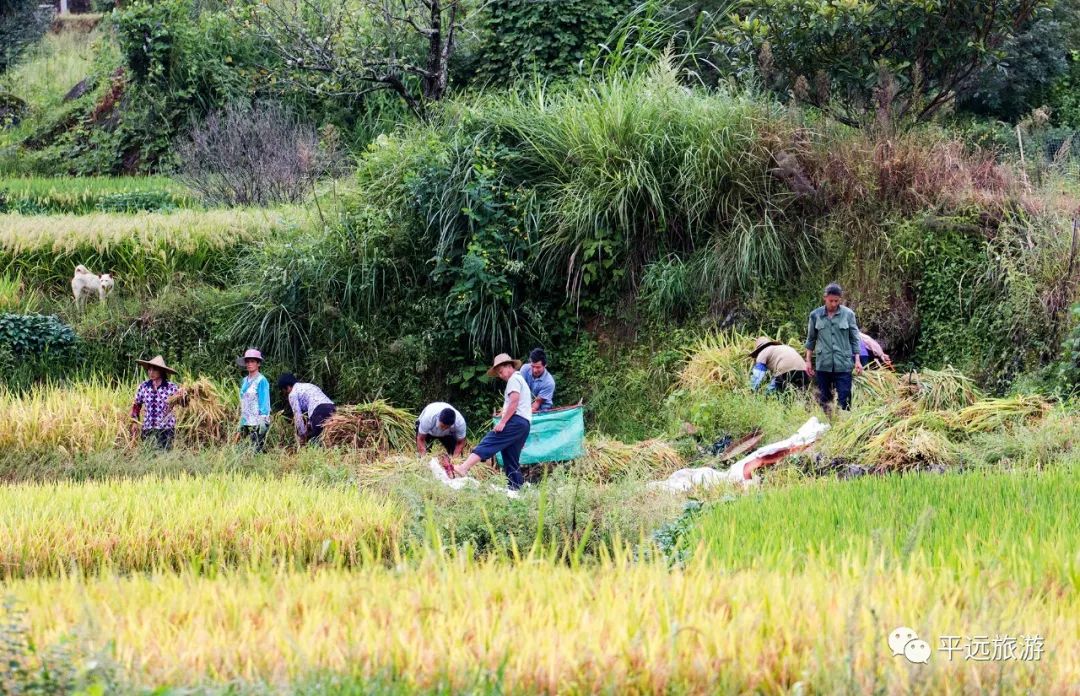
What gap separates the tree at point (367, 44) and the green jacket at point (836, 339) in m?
7.20

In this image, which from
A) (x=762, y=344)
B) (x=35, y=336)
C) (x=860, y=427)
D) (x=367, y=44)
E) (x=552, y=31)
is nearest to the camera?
(x=860, y=427)

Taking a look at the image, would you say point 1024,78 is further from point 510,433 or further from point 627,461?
point 510,433

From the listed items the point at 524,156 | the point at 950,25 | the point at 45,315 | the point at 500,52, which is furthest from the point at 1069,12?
the point at 45,315

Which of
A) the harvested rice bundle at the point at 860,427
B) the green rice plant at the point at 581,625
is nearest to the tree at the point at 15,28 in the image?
the harvested rice bundle at the point at 860,427

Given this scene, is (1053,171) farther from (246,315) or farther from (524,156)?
(246,315)

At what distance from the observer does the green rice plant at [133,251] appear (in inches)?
650

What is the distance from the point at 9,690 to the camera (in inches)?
175

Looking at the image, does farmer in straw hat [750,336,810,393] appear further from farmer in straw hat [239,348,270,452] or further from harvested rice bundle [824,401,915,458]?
farmer in straw hat [239,348,270,452]

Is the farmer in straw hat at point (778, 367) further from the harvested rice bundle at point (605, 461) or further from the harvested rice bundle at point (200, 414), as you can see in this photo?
the harvested rice bundle at point (200, 414)

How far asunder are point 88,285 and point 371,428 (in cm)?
460

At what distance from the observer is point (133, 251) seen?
16.5 m

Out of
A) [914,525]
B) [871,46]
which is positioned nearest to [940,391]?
[914,525]

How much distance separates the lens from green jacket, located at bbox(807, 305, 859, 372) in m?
12.0

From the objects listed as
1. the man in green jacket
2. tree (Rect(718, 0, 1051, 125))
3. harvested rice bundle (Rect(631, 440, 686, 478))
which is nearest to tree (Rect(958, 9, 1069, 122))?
tree (Rect(718, 0, 1051, 125))
